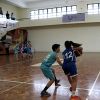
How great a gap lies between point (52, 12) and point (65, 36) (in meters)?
3.07

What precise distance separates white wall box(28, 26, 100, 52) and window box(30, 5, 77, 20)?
59.7 inches

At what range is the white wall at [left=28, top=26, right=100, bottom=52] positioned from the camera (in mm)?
21375

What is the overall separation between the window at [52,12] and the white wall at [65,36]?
1516mm

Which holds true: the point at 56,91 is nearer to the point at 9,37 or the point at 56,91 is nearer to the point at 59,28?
the point at 9,37

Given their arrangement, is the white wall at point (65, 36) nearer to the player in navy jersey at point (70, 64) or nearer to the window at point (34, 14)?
the window at point (34, 14)

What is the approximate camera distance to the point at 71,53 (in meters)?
4.16

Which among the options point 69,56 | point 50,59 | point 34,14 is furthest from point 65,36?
point 69,56

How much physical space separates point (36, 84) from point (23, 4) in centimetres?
1828

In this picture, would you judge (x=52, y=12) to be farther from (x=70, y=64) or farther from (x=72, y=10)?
(x=70, y=64)

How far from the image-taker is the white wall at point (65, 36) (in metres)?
21.4

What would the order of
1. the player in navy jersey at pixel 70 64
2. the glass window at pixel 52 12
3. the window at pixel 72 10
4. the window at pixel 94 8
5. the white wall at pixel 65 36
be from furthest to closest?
1. the glass window at pixel 52 12
2. the window at pixel 72 10
3. the white wall at pixel 65 36
4. the window at pixel 94 8
5. the player in navy jersey at pixel 70 64

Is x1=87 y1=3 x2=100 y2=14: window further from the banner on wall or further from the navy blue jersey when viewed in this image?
the navy blue jersey

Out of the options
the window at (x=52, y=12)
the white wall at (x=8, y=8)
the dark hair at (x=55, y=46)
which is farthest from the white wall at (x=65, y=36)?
the dark hair at (x=55, y=46)

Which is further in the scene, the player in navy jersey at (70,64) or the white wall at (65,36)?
the white wall at (65,36)
